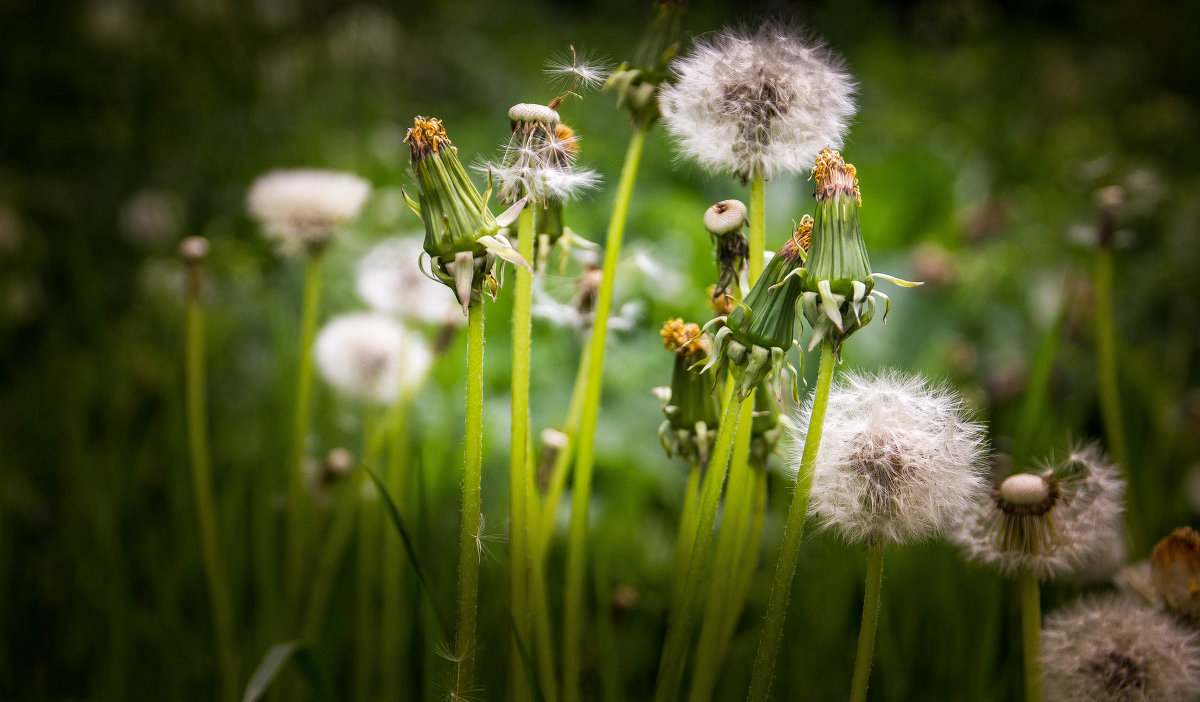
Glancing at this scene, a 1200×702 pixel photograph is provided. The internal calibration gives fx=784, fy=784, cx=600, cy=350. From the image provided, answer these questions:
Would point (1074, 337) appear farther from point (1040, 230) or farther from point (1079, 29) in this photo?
point (1079, 29)

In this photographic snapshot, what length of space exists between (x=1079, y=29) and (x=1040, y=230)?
151 centimetres

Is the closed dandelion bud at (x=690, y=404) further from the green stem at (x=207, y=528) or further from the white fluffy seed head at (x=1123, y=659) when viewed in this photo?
the green stem at (x=207, y=528)

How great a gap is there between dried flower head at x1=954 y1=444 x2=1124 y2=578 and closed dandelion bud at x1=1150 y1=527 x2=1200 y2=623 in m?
0.03

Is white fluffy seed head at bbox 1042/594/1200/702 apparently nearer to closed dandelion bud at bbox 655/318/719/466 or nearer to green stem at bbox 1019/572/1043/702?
green stem at bbox 1019/572/1043/702

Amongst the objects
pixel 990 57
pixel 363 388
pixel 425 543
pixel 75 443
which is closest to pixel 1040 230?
pixel 990 57

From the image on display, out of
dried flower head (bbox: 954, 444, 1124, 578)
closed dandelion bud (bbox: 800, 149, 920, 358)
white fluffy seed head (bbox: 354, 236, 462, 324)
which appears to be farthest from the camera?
white fluffy seed head (bbox: 354, 236, 462, 324)

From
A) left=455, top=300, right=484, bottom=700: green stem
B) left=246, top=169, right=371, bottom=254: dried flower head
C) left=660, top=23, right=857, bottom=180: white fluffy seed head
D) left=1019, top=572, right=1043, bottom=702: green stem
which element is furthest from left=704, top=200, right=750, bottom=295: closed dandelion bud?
left=246, top=169, right=371, bottom=254: dried flower head

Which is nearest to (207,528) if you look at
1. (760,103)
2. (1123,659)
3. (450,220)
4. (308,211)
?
(308,211)

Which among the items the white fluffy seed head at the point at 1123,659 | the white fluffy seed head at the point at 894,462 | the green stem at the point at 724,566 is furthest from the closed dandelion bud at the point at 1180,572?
the green stem at the point at 724,566

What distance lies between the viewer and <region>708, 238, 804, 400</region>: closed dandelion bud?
344 millimetres

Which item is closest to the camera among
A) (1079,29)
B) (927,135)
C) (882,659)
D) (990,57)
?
(882,659)

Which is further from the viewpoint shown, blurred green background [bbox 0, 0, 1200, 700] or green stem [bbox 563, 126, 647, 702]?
blurred green background [bbox 0, 0, 1200, 700]

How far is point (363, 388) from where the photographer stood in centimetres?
80

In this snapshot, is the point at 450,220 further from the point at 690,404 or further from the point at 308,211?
the point at 308,211
